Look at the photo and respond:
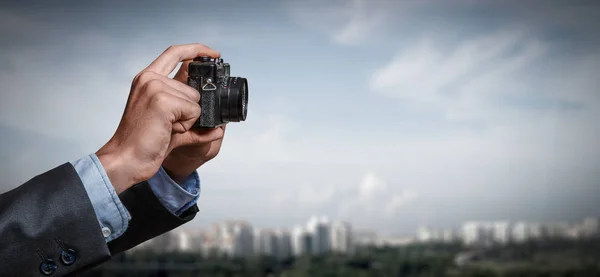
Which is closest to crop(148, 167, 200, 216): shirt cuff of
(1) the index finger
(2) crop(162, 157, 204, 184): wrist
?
(2) crop(162, 157, 204, 184): wrist

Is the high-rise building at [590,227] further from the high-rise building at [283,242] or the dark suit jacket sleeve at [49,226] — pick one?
the dark suit jacket sleeve at [49,226]

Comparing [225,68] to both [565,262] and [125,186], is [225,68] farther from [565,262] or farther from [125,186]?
[565,262]

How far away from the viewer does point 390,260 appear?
511cm

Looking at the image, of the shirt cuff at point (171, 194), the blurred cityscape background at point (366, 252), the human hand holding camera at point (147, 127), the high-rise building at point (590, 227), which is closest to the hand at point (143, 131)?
the human hand holding camera at point (147, 127)

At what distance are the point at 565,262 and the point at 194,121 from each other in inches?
185

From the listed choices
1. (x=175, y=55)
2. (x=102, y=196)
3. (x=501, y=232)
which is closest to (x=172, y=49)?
(x=175, y=55)

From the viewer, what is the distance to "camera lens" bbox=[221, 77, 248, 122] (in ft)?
2.30

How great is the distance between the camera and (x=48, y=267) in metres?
0.48

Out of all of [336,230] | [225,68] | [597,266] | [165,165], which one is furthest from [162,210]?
[597,266]

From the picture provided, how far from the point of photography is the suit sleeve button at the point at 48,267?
18.8 inches

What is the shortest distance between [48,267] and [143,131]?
14cm

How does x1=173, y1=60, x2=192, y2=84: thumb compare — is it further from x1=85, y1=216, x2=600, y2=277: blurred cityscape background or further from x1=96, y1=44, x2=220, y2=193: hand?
x1=85, y1=216, x2=600, y2=277: blurred cityscape background

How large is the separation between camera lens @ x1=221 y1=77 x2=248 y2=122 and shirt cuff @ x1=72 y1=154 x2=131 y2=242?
21cm

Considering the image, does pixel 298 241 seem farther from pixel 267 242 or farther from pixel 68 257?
pixel 68 257
